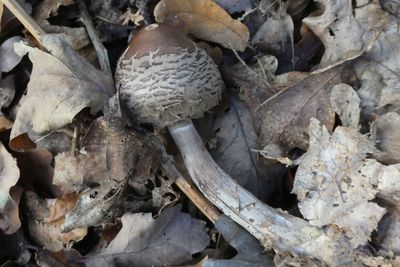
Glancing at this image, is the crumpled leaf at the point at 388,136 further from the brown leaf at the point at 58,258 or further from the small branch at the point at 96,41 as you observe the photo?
the brown leaf at the point at 58,258

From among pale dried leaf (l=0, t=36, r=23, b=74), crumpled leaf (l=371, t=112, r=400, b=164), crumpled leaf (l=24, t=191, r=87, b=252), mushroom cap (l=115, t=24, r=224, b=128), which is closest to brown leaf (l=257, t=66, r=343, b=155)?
crumpled leaf (l=371, t=112, r=400, b=164)

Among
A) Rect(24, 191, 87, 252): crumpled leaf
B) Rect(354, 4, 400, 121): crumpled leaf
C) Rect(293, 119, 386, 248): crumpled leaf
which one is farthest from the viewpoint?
Rect(24, 191, 87, 252): crumpled leaf

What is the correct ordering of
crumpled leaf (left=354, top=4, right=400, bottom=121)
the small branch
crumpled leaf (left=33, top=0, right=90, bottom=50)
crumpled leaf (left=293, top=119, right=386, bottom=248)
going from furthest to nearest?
crumpled leaf (left=33, top=0, right=90, bottom=50), the small branch, crumpled leaf (left=354, top=4, right=400, bottom=121), crumpled leaf (left=293, top=119, right=386, bottom=248)

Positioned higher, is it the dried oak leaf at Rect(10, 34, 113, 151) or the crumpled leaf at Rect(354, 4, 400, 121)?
the dried oak leaf at Rect(10, 34, 113, 151)

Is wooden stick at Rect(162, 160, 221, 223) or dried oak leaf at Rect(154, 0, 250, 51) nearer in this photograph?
wooden stick at Rect(162, 160, 221, 223)

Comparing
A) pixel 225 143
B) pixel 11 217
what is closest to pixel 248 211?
pixel 225 143

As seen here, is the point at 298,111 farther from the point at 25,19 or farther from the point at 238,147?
the point at 25,19

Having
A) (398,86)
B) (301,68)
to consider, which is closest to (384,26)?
(398,86)

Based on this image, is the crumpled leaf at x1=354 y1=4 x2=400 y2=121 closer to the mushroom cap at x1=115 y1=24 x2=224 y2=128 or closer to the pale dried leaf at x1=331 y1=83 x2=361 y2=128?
the pale dried leaf at x1=331 y1=83 x2=361 y2=128

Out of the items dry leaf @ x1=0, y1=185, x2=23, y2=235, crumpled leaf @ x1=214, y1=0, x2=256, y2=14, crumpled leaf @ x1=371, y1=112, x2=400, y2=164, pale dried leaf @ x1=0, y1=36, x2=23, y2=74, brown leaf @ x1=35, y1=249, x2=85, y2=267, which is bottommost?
crumpled leaf @ x1=371, y1=112, x2=400, y2=164
